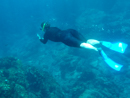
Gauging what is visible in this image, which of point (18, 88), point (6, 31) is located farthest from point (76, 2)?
point (18, 88)

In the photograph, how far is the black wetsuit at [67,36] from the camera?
5.91 m

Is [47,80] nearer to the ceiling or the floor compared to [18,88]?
nearer to the ceiling

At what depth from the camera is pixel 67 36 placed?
240 inches

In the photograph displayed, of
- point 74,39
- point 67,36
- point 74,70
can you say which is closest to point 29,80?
point 74,70

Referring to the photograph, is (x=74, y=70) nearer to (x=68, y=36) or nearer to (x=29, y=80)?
(x=29, y=80)

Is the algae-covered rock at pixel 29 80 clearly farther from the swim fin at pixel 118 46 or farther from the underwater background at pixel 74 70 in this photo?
the swim fin at pixel 118 46

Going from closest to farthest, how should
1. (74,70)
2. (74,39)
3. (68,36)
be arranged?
(74,39) → (68,36) → (74,70)

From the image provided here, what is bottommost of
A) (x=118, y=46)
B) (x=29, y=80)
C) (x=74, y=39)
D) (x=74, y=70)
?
(x=74, y=39)

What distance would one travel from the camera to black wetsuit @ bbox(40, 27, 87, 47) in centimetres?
591

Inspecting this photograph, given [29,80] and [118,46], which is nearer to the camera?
[118,46]

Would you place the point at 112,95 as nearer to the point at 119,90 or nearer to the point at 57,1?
the point at 119,90

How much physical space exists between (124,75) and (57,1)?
32557mm

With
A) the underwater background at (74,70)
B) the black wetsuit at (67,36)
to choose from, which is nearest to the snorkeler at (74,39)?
the black wetsuit at (67,36)

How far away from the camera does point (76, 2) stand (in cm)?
3347
